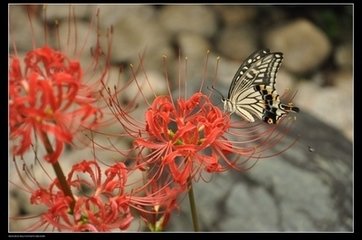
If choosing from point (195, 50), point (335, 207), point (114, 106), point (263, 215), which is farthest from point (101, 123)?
point (195, 50)

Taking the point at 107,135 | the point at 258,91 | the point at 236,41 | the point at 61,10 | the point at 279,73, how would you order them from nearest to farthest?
1. the point at 107,135
2. the point at 258,91
3. the point at 61,10
4. the point at 279,73
5. the point at 236,41

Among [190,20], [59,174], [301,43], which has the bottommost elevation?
[59,174]

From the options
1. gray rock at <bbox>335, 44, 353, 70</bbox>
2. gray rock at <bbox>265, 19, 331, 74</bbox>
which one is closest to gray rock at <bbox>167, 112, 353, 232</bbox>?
gray rock at <bbox>335, 44, 353, 70</bbox>

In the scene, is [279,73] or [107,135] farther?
[279,73]

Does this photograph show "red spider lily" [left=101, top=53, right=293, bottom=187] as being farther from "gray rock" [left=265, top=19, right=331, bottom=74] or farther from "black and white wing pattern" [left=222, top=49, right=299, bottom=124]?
"gray rock" [left=265, top=19, right=331, bottom=74]

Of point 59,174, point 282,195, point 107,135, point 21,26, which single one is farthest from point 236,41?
point 59,174

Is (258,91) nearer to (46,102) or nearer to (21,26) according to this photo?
(46,102)

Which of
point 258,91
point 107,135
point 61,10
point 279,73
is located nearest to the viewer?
point 107,135
